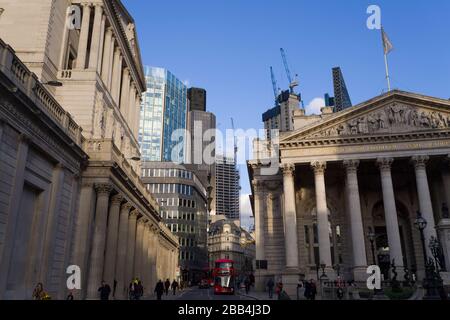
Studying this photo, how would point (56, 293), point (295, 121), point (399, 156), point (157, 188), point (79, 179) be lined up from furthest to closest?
1. point (157, 188)
2. point (295, 121)
3. point (399, 156)
4. point (79, 179)
5. point (56, 293)

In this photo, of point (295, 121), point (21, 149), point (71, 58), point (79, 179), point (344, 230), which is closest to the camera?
point (21, 149)

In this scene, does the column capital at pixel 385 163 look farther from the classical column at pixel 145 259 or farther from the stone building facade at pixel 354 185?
the classical column at pixel 145 259

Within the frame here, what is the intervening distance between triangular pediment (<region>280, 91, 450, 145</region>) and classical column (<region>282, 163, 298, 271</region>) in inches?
141

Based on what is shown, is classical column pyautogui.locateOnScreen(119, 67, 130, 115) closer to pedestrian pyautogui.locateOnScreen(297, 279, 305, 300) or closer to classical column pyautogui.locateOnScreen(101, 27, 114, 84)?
classical column pyautogui.locateOnScreen(101, 27, 114, 84)

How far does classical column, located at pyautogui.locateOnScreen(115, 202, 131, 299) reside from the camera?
31516 millimetres

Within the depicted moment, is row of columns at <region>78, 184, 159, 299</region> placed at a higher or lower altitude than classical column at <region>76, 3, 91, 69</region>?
lower

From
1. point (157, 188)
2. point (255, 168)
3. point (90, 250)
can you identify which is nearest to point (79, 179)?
point (90, 250)

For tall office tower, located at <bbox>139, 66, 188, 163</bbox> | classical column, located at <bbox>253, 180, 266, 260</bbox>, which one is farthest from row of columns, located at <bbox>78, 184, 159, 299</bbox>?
tall office tower, located at <bbox>139, 66, 188, 163</bbox>

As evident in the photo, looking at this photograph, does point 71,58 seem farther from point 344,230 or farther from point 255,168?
point 344,230

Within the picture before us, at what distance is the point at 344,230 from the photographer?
1859 inches

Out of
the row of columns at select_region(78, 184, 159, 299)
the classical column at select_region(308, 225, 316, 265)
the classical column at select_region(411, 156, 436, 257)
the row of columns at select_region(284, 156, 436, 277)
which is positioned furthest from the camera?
the classical column at select_region(308, 225, 316, 265)

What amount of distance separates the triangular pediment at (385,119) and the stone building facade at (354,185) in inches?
4.0

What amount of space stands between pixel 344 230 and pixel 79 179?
32825 millimetres

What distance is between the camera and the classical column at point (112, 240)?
93.1 feet
